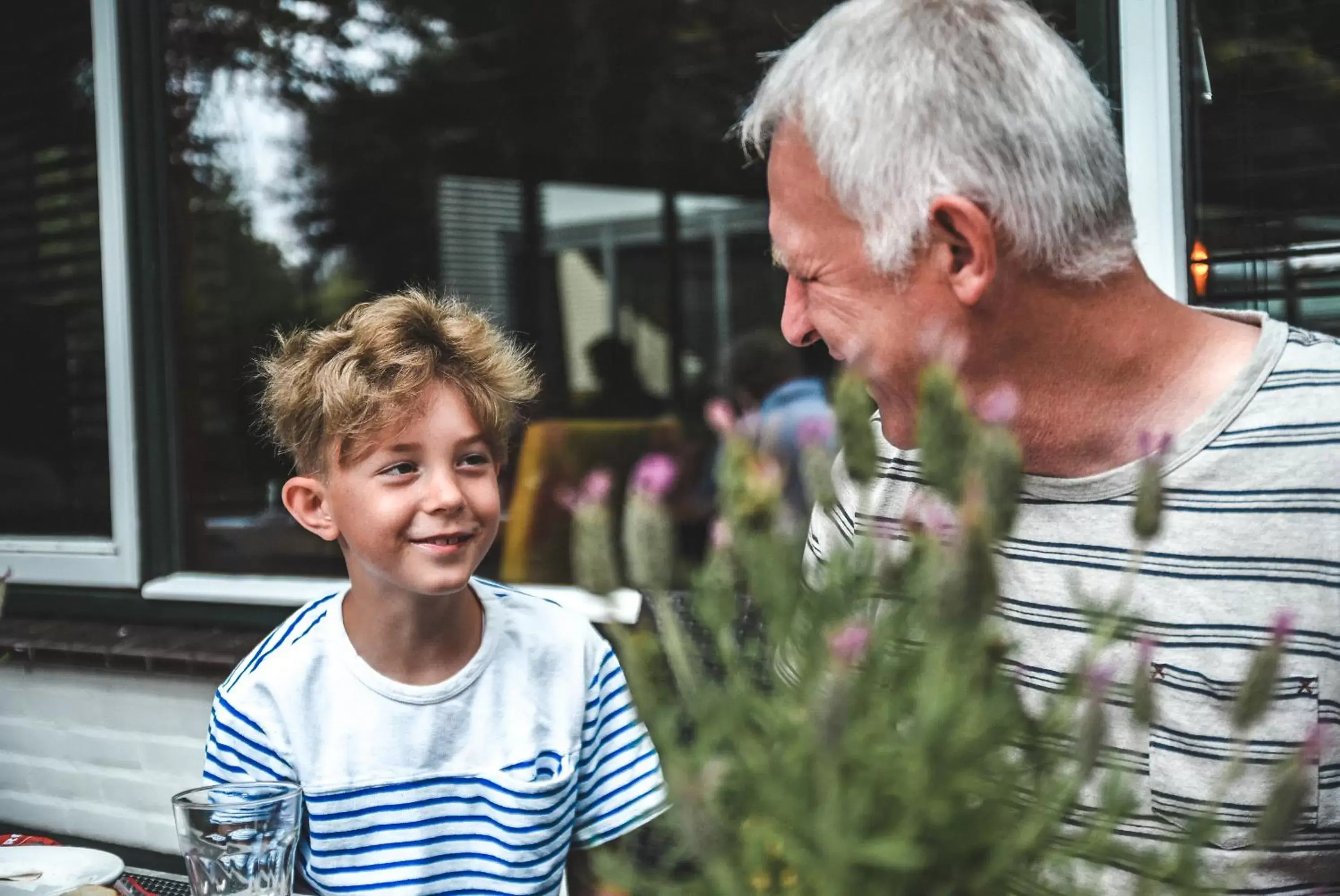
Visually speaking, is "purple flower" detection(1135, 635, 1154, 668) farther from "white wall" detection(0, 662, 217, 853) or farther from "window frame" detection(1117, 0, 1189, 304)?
"white wall" detection(0, 662, 217, 853)

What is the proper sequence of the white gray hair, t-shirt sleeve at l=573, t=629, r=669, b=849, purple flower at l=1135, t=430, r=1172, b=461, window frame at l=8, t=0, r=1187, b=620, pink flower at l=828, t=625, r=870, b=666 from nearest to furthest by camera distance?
pink flower at l=828, t=625, r=870, b=666 < purple flower at l=1135, t=430, r=1172, b=461 < the white gray hair < t-shirt sleeve at l=573, t=629, r=669, b=849 < window frame at l=8, t=0, r=1187, b=620

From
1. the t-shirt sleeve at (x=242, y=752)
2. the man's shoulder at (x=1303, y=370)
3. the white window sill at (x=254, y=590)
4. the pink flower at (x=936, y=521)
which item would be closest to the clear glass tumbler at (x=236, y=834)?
the t-shirt sleeve at (x=242, y=752)

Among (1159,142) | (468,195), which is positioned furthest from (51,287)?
(468,195)

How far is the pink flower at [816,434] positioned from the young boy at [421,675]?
0.95m

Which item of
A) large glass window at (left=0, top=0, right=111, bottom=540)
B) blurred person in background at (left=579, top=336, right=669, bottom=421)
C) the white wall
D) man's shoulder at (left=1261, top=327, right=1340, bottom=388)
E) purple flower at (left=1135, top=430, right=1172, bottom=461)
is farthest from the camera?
blurred person in background at (left=579, top=336, right=669, bottom=421)

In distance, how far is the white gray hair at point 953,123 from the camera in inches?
38.1

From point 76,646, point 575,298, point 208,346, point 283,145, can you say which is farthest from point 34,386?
point 575,298

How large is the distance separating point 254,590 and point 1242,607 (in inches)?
93.6

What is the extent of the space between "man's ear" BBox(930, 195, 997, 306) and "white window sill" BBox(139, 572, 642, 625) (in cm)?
182

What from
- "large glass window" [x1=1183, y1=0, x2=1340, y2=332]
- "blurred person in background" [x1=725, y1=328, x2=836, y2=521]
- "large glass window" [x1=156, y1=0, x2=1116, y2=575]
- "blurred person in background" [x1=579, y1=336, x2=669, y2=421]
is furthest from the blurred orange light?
"blurred person in background" [x1=579, y1=336, x2=669, y2=421]

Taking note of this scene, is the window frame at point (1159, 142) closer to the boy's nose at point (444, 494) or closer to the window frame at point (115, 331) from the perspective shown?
the boy's nose at point (444, 494)

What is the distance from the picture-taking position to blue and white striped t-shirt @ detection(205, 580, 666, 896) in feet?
4.56

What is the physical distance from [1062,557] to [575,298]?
8.89 meters

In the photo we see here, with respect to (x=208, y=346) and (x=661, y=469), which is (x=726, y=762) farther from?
(x=208, y=346)
